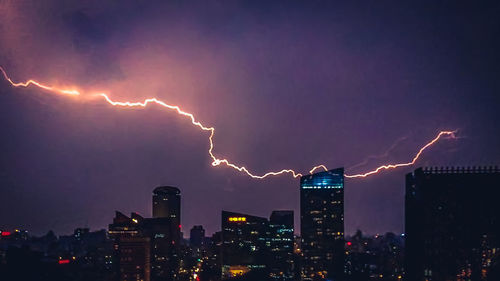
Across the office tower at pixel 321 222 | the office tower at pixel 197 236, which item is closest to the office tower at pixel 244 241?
the office tower at pixel 321 222

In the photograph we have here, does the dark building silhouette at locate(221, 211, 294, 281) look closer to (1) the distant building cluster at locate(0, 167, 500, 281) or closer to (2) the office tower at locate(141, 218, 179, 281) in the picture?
(1) the distant building cluster at locate(0, 167, 500, 281)

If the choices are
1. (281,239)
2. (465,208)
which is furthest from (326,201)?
(465,208)

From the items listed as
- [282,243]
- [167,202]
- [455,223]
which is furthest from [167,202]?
[455,223]

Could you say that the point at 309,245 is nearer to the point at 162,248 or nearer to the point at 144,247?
the point at 162,248

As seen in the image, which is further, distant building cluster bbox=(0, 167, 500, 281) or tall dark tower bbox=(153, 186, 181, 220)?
tall dark tower bbox=(153, 186, 181, 220)

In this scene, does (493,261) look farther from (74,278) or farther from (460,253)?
(74,278)

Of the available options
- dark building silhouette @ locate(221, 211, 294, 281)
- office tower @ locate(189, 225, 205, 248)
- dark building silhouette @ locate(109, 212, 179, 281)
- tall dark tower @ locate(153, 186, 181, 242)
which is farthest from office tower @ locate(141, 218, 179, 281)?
office tower @ locate(189, 225, 205, 248)

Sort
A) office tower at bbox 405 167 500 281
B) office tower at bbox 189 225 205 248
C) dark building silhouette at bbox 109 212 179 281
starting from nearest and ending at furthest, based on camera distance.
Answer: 1. office tower at bbox 405 167 500 281
2. dark building silhouette at bbox 109 212 179 281
3. office tower at bbox 189 225 205 248
